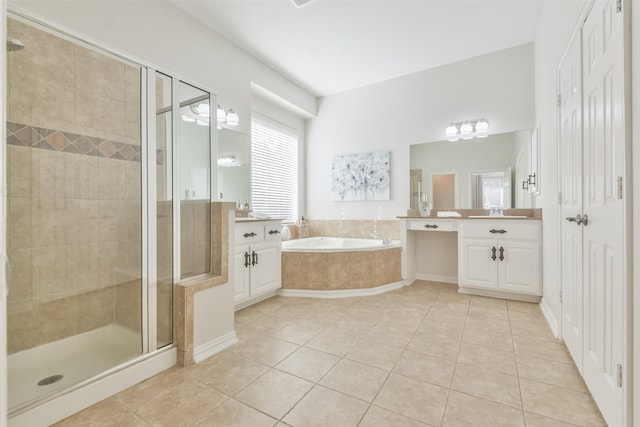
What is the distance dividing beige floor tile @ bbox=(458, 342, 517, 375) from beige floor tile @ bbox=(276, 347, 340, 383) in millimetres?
846

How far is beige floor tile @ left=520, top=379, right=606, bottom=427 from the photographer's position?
4.23 ft

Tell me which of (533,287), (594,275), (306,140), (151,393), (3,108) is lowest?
(151,393)

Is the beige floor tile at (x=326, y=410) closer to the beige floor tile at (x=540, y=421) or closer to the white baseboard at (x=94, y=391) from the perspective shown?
the beige floor tile at (x=540, y=421)

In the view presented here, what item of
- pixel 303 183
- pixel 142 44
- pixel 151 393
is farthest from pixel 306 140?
pixel 151 393

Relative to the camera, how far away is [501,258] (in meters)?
3.05

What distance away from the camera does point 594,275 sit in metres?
1.38

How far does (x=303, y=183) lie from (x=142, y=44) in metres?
2.90

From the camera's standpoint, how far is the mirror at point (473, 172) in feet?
11.0

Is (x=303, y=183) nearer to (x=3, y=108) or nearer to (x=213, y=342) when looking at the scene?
(x=213, y=342)

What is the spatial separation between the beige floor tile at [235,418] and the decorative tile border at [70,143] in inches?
57.2

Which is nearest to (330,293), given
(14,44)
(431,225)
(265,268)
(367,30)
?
(265,268)

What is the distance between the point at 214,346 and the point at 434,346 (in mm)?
1540

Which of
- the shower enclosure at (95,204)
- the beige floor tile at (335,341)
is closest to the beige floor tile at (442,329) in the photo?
the beige floor tile at (335,341)

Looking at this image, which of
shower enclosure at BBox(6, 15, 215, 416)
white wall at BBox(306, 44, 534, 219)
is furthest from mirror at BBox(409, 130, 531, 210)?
shower enclosure at BBox(6, 15, 215, 416)
